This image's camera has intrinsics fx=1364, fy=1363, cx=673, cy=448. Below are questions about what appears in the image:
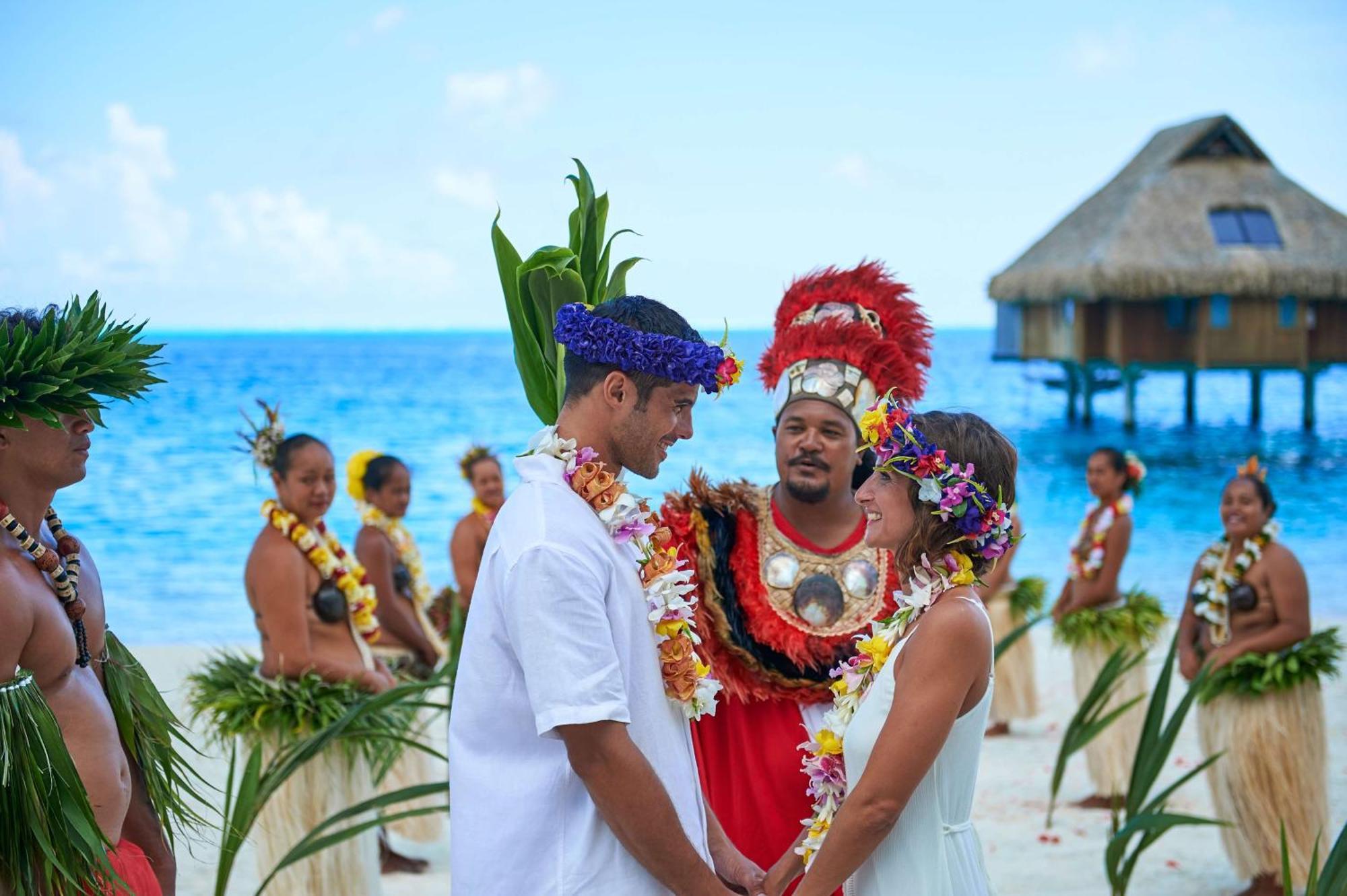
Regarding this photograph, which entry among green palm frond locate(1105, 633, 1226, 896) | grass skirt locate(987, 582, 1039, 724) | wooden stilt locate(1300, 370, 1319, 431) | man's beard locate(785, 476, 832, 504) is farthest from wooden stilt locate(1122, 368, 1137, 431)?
green palm frond locate(1105, 633, 1226, 896)

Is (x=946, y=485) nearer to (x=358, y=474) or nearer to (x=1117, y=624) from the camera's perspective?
(x=1117, y=624)

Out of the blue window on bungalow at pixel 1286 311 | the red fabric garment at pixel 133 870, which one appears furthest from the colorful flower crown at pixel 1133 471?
the blue window on bungalow at pixel 1286 311

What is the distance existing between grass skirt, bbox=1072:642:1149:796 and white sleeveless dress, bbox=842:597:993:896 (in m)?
4.28

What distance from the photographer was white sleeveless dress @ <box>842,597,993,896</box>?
234 cm

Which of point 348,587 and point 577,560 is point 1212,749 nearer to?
point 348,587

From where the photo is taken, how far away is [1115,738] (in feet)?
21.2

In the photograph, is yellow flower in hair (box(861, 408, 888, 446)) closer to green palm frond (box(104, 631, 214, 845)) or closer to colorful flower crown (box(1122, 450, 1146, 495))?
green palm frond (box(104, 631, 214, 845))

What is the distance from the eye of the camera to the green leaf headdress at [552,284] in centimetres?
258

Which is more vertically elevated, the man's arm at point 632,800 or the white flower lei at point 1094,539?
the man's arm at point 632,800

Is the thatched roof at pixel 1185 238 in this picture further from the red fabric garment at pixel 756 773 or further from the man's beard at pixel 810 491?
the red fabric garment at pixel 756 773

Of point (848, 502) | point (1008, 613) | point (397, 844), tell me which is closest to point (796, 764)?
point (848, 502)

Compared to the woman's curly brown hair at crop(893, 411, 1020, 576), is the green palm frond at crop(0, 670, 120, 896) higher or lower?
lower

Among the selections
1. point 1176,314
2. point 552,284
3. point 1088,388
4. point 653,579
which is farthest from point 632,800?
point 1088,388

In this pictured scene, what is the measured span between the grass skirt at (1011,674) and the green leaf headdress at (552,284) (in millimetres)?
5664
